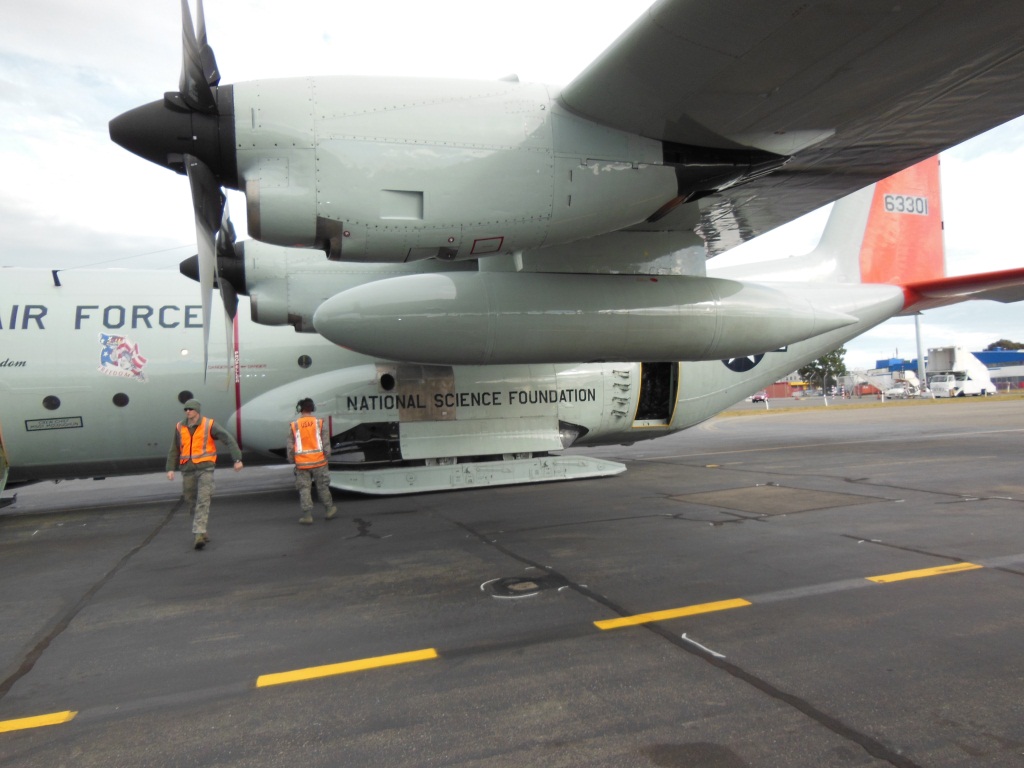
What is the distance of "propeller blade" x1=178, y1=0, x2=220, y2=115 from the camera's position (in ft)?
15.6

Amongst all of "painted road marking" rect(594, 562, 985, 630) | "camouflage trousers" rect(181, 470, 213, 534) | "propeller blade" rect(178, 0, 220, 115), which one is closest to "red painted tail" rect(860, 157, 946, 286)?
"painted road marking" rect(594, 562, 985, 630)

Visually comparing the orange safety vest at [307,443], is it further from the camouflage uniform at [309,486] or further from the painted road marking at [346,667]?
the painted road marking at [346,667]

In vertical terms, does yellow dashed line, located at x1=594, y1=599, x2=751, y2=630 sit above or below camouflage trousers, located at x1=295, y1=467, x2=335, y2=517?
below

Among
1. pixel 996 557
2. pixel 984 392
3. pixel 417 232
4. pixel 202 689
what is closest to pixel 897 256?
pixel 996 557

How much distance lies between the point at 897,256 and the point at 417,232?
10988 mm

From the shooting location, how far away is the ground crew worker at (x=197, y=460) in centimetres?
686

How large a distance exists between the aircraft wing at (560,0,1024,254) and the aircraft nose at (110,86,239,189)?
2689 mm

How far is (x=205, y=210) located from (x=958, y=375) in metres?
60.0

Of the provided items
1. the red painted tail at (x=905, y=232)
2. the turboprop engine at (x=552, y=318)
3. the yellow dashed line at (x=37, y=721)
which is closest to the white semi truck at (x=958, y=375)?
the red painted tail at (x=905, y=232)

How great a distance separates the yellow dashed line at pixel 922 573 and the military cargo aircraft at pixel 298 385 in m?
3.75

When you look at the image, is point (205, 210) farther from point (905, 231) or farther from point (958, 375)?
point (958, 375)

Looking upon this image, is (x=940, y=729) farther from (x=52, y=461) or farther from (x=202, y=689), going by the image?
(x=52, y=461)

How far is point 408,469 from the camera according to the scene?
31.7 ft

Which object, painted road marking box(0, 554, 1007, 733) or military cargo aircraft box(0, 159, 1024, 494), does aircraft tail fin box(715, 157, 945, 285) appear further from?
painted road marking box(0, 554, 1007, 733)
